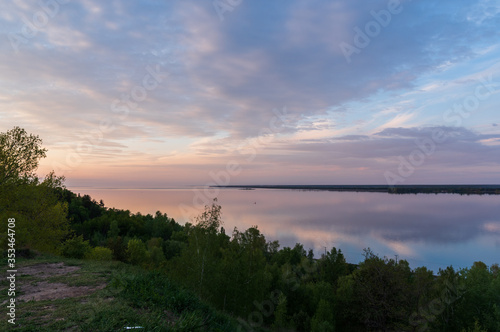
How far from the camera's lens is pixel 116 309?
7543 millimetres

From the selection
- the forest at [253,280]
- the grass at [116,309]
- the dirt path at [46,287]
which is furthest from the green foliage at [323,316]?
the dirt path at [46,287]

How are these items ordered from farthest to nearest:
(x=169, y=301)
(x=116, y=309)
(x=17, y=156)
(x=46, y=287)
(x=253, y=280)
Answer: (x=253, y=280) < (x=17, y=156) < (x=46, y=287) < (x=169, y=301) < (x=116, y=309)

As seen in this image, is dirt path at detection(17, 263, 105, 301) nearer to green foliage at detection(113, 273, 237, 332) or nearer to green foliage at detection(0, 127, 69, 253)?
green foliage at detection(113, 273, 237, 332)

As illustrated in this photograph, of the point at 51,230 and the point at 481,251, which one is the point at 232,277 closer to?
the point at 51,230

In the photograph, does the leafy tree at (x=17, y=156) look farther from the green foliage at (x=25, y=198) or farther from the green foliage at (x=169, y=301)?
the green foliage at (x=169, y=301)

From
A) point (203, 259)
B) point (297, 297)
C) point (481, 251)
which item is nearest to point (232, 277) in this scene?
point (203, 259)

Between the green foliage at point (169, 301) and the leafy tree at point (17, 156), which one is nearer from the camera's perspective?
the green foliage at point (169, 301)

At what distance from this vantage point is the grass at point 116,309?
6.77 meters

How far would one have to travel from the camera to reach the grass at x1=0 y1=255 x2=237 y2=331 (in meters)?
6.77

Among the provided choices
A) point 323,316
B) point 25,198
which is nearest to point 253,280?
point 323,316

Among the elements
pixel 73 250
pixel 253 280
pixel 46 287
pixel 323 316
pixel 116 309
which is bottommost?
pixel 323 316

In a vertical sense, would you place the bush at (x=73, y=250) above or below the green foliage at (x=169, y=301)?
below

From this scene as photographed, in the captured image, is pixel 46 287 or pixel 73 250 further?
pixel 73 250

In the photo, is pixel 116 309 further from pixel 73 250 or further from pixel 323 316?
pixel 323 316
